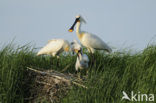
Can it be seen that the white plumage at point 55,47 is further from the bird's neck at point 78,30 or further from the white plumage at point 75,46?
the white plumage at point 75,46

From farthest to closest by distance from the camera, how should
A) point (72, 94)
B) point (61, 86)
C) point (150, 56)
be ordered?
point (150, 56)
point (61, 86)
point (72, 94)

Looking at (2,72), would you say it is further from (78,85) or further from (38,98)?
(78,85)

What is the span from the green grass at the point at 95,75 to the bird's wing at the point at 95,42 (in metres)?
0.46

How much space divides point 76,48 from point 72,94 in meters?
2.09

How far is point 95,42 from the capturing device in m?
12.6

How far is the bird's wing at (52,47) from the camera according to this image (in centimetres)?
1248

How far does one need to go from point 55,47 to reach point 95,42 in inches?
59.0

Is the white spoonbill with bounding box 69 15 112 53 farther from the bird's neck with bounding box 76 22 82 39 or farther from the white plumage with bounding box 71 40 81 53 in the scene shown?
the white plumage with bounding box 71 40 81 53

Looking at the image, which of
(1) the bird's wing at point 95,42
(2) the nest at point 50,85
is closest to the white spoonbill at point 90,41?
(1) the bird's wing at point 95,42

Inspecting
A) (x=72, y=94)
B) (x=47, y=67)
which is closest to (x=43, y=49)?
(x=47, y=67)

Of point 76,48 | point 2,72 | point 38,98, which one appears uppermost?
point 76,48

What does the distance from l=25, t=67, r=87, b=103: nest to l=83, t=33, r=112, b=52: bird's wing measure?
7.02 ft

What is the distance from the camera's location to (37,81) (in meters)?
10.8

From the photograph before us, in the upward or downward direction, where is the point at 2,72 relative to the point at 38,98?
upward
